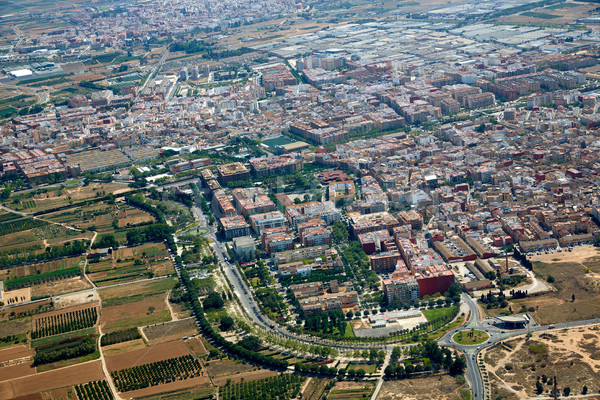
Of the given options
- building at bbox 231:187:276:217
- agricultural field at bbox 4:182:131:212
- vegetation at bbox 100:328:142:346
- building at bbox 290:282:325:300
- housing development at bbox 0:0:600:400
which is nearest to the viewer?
housing development at bbox 0:0:600:400

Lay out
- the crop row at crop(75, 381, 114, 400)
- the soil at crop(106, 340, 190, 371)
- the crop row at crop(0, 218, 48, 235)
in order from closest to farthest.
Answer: the crop row at crop(75, 381, 114, 400)
the soil at crop(106, 340, 190, 371)
the crop row at crop(0, 218, 48, 235)

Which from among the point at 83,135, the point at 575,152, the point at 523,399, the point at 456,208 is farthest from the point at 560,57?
the point at 523,399

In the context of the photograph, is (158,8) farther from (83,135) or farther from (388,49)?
(83,135)

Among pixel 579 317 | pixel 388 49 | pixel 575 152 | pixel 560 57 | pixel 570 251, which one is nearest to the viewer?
pixel 579 317

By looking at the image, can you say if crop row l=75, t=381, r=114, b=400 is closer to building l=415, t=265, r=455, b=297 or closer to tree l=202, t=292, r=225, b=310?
tree l=202, t=292, r=225, b=310

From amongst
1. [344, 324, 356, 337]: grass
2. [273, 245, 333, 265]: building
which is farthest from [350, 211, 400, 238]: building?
[344, 324, 356, 337]: grass

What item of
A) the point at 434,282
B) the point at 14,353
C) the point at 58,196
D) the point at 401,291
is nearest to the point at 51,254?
the point at 58,196
